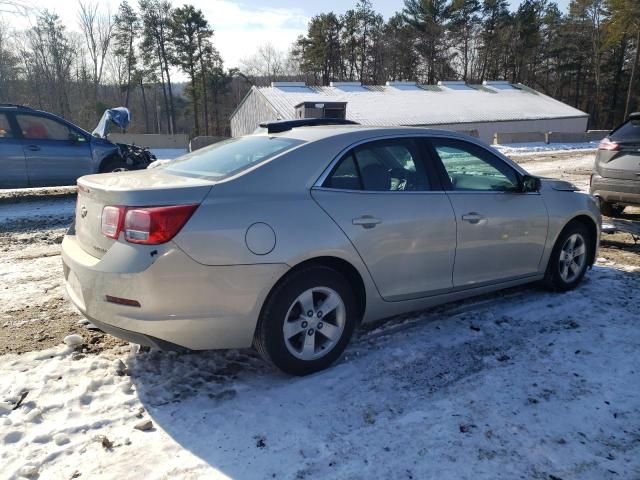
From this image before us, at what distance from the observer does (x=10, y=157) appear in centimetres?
891

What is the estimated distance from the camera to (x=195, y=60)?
50125 millimetres

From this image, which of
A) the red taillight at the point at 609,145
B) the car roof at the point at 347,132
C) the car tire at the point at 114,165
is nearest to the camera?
the car roof at the point at 347,132

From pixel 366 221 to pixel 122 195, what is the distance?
5.06ft

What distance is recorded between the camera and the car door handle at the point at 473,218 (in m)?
3.84

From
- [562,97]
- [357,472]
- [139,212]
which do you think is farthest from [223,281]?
[562,97]

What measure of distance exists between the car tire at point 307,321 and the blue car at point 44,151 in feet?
26.5

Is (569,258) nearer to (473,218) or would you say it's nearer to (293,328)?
(473,218)

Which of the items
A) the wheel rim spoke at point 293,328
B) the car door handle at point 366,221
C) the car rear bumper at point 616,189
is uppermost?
the car door handle at point 366,221

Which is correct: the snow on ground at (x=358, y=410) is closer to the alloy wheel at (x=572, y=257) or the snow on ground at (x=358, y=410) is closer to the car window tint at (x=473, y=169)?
the alloy wheel at (x=572, y=257)

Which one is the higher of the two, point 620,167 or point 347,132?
point 347,132

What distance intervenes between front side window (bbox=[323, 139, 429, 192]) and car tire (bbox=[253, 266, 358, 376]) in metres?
0.66

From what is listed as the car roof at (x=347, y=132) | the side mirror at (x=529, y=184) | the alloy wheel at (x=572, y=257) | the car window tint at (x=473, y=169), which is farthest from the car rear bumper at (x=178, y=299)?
the alloy wheel at (x=572, y=257)

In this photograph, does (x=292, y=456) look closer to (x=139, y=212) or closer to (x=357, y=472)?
(x=357, y=472)

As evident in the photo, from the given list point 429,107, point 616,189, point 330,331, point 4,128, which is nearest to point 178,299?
point 330,331
